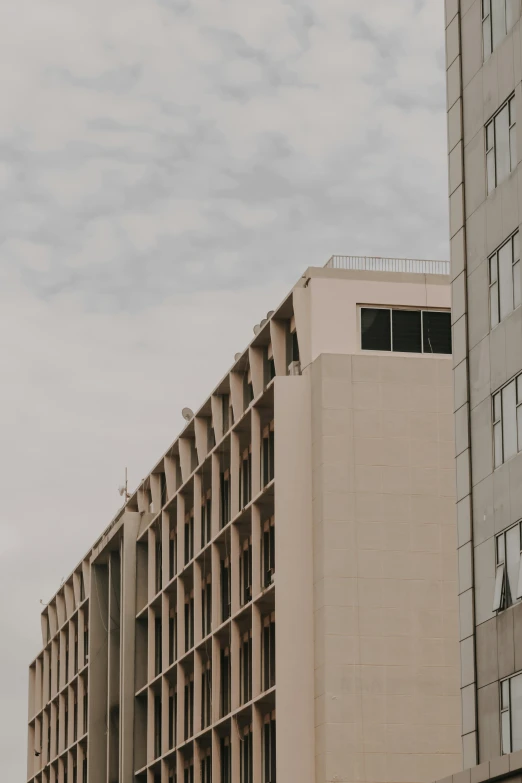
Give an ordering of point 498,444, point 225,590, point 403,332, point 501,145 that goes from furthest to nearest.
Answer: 1. point 225,590
2. point 403,332
3. point 501,145
4. point 498,444

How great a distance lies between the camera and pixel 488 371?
45.3m

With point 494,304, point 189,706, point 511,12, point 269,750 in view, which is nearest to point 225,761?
Answer: point 189,706

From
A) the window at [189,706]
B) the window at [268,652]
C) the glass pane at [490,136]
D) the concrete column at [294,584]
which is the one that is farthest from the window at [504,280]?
the window at [189,706]

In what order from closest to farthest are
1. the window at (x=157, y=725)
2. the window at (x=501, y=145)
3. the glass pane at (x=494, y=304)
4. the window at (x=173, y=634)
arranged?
the window at (x=501, y=145) < the glass pane at (x=494, y=304) < the window at (x=173, y=634) < the window at (x=157, y=725)

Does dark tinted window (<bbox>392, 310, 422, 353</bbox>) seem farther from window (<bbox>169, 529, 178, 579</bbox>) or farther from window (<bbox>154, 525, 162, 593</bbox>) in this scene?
window (<bbox>154, 525, 162, 593</bbox>)

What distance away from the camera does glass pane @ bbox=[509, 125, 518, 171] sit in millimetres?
44531

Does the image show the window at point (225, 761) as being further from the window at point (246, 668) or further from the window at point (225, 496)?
the window at point (225, 496)

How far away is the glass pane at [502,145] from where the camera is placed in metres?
45.3

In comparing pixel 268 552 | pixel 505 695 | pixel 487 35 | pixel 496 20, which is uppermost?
pixel 496 20

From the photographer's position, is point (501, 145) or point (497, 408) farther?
point (501, 145)

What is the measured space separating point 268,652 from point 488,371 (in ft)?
70.9

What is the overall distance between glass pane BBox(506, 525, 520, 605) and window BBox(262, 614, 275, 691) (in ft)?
68.4

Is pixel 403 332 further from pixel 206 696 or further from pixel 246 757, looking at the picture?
pixel 206 696

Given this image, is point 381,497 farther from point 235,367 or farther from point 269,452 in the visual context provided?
point 235,367
